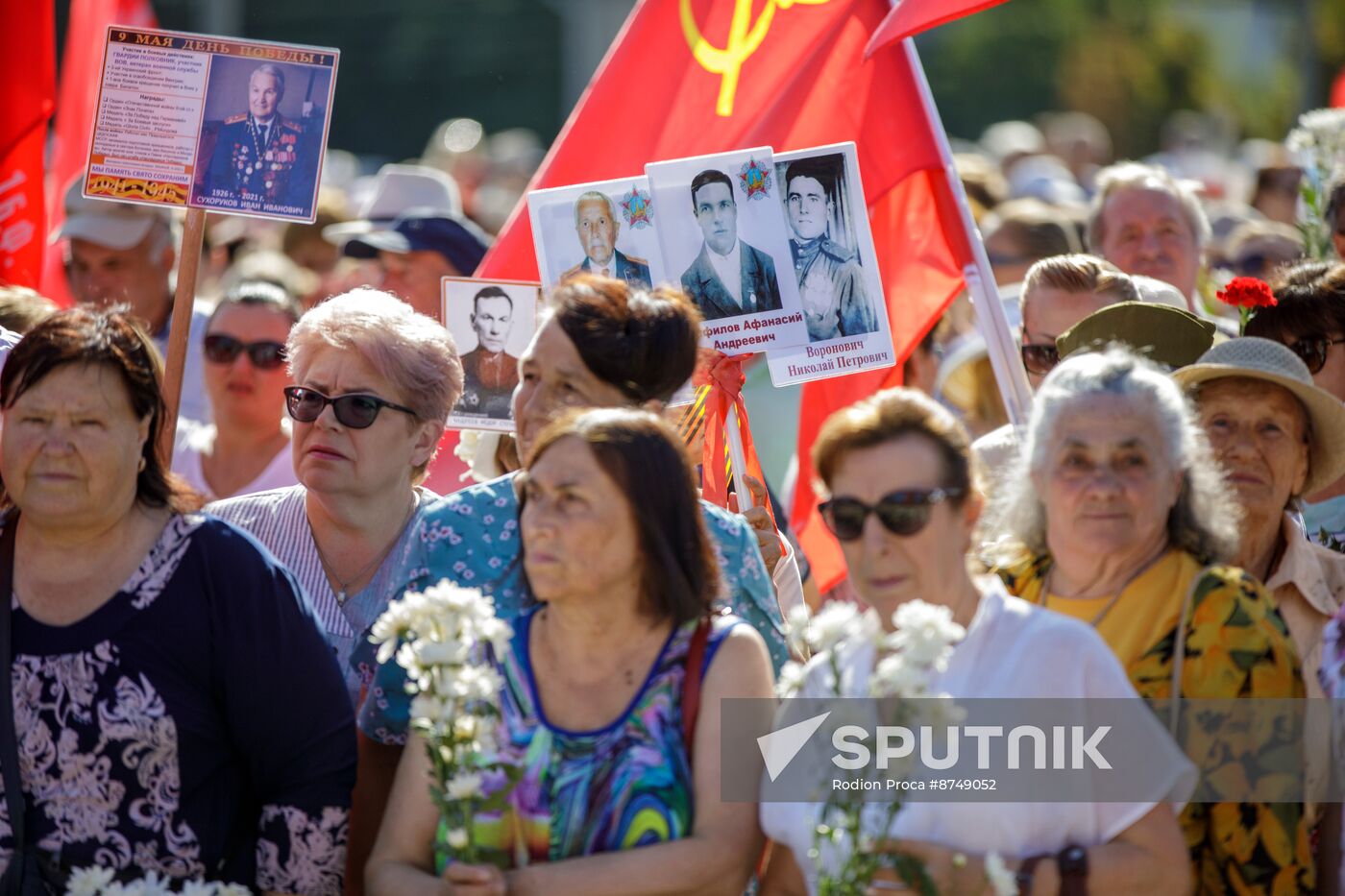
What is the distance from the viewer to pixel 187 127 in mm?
4426

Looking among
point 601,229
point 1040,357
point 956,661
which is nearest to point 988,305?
point 1040,357

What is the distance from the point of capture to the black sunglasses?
4020 millimetres

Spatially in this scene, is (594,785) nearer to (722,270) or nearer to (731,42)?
(722,270)

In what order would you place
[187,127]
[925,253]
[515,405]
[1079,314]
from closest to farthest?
[515,405], [187,127], [1079,314], [925,253]

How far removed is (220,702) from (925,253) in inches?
119

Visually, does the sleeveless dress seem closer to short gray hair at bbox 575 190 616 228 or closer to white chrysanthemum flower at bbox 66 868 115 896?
white chrysanthemum flower at bbox 66 868 115 896

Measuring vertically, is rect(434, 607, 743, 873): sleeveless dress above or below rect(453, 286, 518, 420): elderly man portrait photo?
below

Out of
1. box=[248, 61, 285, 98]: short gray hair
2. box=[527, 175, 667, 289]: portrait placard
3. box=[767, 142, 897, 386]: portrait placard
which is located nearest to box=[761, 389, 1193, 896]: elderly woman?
box=[767, 142, 897, 386]: portrait placard

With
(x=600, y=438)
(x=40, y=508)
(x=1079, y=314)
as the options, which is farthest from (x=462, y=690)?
(x=1079, y=314)

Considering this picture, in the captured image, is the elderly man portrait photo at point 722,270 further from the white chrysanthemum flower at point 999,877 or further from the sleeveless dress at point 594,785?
the white chrysanthemum flower at point 999,877

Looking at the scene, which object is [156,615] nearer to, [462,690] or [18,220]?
[462,690]

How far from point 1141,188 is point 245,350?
3154 mm

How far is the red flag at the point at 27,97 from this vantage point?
611cm

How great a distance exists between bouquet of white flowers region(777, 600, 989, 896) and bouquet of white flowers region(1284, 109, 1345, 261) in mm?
3792
